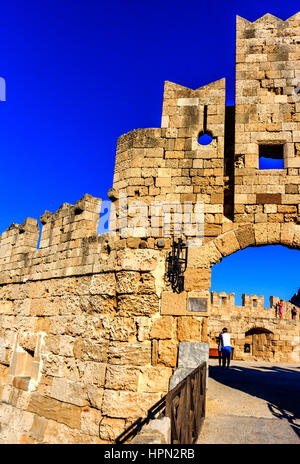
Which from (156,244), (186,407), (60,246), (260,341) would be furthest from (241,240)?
(260,341)

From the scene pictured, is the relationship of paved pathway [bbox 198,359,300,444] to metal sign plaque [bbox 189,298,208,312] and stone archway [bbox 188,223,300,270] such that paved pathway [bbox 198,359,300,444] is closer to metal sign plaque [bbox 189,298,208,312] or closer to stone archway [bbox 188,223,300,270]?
metal sign plaque [bbox 189,298,208,312]

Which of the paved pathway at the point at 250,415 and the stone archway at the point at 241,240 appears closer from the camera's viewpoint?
the paved pathway at the point at 250,415

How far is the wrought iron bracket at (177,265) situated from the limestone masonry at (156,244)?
0.27 ft

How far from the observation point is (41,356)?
6684 millimetres

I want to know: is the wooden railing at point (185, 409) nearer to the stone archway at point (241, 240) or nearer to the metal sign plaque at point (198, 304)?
the metal sign plaque at point (198, 304)

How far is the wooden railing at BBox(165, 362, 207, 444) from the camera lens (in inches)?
126

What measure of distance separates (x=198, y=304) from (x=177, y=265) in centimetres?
67

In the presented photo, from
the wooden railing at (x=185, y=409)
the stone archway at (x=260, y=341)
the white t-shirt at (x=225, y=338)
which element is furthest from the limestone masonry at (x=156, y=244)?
the stone archway at (x=260, y=341)

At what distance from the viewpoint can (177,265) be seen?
219 inches

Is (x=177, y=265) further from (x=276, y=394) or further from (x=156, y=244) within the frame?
(x=276, y=394)

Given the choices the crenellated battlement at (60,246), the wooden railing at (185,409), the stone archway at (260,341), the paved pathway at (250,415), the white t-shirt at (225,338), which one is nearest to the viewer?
the wooden railing at (185,409)

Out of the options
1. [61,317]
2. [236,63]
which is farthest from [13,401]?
[236,63]

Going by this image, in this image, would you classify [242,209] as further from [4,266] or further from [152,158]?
[4,266]

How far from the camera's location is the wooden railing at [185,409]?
320cm
